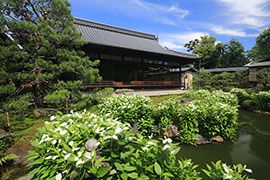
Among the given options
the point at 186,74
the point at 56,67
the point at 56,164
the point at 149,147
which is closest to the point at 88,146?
the point at 56,164

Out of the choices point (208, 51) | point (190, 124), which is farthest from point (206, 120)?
point (208, 51)

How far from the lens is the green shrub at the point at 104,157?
1.71 m

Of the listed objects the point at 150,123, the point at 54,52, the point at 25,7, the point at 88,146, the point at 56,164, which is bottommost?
the point at 150,123

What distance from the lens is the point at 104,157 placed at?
5.89 ft

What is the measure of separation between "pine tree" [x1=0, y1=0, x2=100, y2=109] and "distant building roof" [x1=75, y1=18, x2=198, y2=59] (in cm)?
594

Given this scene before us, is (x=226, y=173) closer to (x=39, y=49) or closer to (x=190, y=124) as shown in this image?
(x=190, y=124)

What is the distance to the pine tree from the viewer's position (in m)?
6.16

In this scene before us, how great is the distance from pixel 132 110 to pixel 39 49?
15.1ft

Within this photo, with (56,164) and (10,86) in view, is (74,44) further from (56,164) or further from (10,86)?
(56,164)

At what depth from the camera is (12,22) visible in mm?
6109

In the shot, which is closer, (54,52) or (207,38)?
(54,52)

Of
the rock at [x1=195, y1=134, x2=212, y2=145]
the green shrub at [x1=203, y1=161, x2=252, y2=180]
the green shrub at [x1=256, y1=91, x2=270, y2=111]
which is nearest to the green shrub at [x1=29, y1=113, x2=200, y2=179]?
the green shrub at [x1=203, y1=161, x2=252, y2=180]

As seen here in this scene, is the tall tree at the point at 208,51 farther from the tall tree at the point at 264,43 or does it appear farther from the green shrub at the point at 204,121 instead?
the green shrub at the point at 204,121

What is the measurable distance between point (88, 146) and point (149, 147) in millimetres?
705
